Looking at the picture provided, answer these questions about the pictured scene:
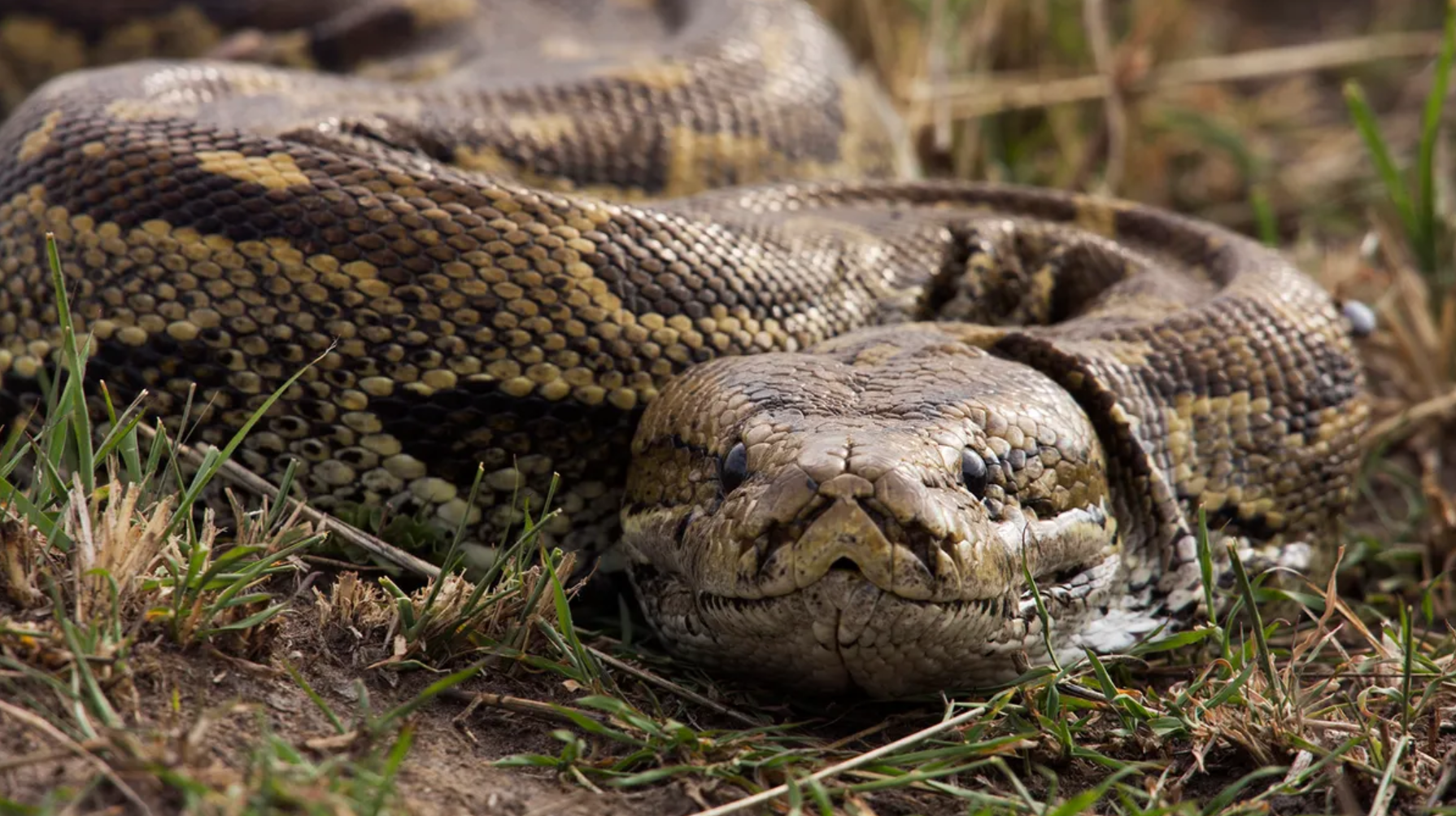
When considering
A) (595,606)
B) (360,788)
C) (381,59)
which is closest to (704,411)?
(595,606)

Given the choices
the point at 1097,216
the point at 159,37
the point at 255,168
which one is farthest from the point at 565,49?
the point at 255,168

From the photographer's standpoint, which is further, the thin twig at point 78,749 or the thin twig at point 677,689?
the thin twig at point 677,689

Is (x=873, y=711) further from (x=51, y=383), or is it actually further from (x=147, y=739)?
(x=51, y=383)

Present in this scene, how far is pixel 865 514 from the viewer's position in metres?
3.33

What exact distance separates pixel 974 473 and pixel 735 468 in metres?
0.62

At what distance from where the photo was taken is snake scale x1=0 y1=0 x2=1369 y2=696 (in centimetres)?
364

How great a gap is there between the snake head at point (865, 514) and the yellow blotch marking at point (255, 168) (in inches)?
50.1

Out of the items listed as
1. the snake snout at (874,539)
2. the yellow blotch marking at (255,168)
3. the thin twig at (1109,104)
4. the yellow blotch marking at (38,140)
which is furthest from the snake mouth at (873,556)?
the thin twig at (1109,104)

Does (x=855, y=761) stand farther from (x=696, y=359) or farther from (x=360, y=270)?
(x=360, y=270)

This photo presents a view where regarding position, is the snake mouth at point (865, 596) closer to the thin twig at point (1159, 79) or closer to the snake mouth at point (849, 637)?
the snake mouth at point (849, 637)

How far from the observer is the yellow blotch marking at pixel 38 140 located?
4527 millimetres

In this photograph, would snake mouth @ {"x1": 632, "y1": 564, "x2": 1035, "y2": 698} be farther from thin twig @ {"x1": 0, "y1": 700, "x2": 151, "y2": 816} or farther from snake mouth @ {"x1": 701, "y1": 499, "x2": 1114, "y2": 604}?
thin twig @ {"x1": 0, "y1": 700, "x2": 151, "y2": 816}

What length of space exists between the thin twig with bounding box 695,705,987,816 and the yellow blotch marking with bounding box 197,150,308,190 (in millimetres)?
2258

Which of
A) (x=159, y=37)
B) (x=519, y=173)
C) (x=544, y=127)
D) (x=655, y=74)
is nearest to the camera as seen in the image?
(x=519, y=173)
